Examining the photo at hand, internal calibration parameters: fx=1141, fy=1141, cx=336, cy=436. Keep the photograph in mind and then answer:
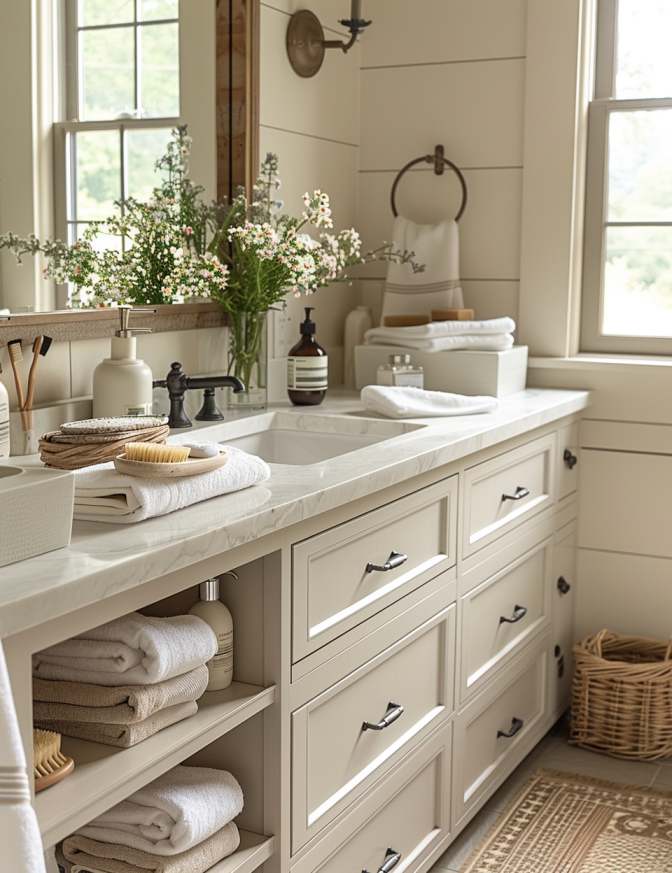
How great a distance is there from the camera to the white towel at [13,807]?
3.55 ft

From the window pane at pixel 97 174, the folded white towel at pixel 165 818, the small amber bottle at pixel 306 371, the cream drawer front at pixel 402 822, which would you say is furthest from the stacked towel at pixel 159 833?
the small amber bottle at pixel 306 371

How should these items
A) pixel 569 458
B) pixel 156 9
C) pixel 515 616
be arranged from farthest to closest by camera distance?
pixel 569 458
pixel 515 616
pixel 156 9

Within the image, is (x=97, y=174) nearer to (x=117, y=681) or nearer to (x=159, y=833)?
(x=117, y=681)

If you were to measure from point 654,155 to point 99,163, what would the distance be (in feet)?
5.43

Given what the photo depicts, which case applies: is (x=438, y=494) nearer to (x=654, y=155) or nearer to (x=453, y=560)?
(x=453, y=560)

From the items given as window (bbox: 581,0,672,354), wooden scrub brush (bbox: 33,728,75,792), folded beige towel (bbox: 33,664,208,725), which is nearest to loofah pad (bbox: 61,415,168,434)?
folded beige towel (bbox: 33,664,208,725)

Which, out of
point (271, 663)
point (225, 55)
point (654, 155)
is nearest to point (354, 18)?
point (225, 55)

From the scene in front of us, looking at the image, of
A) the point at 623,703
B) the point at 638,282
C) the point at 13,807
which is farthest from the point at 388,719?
the point at 638,282

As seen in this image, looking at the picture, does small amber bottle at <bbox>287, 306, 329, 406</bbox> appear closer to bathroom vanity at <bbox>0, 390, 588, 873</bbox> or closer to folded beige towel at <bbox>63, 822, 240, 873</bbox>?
bathroom vanity at <bbox>0, 390, 588, 873</bbox>

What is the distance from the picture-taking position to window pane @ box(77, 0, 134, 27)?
2141 mm

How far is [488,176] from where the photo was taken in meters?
3.26

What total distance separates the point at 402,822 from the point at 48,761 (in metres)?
1.04

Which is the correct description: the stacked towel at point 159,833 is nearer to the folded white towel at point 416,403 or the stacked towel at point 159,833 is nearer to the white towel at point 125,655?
the white towel at point 125,655

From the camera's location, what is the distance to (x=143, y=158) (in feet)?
7.89
